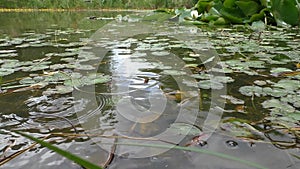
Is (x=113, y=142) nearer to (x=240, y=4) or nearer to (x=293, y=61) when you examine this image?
(x=293, y=61)

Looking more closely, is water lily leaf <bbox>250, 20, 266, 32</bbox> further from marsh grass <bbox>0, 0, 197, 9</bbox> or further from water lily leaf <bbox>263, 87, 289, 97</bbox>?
marsh grass <bbox>0, 0, 197, 9</bbox>

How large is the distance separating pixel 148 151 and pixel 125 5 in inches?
481

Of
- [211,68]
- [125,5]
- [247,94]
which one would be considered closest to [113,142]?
[247,94]

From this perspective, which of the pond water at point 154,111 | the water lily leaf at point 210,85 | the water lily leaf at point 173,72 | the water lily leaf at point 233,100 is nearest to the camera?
the pond water at point 154,111

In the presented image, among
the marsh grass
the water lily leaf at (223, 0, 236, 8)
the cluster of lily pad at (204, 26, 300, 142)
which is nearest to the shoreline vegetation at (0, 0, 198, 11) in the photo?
the marsh grass

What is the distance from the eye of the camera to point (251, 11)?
3299 millimetres

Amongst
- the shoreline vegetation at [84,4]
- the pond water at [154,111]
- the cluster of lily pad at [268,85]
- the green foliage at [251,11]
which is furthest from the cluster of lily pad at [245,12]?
the shoreline vegetation at [84,4]

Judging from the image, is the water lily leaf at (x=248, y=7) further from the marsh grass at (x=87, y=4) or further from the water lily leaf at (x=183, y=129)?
the marsh grass at (x=87, y=4)

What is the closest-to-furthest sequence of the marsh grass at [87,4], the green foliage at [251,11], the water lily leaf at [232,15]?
the green foliage at [251,11], the water lily leaf at [232,15], the marsh grass at [87,4]

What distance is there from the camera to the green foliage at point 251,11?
2.87 meters

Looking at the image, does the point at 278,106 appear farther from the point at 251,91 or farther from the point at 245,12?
the point at 245,12

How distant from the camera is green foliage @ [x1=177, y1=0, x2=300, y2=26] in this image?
2865mm

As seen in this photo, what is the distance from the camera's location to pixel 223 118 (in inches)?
28.7

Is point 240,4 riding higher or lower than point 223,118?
higher
